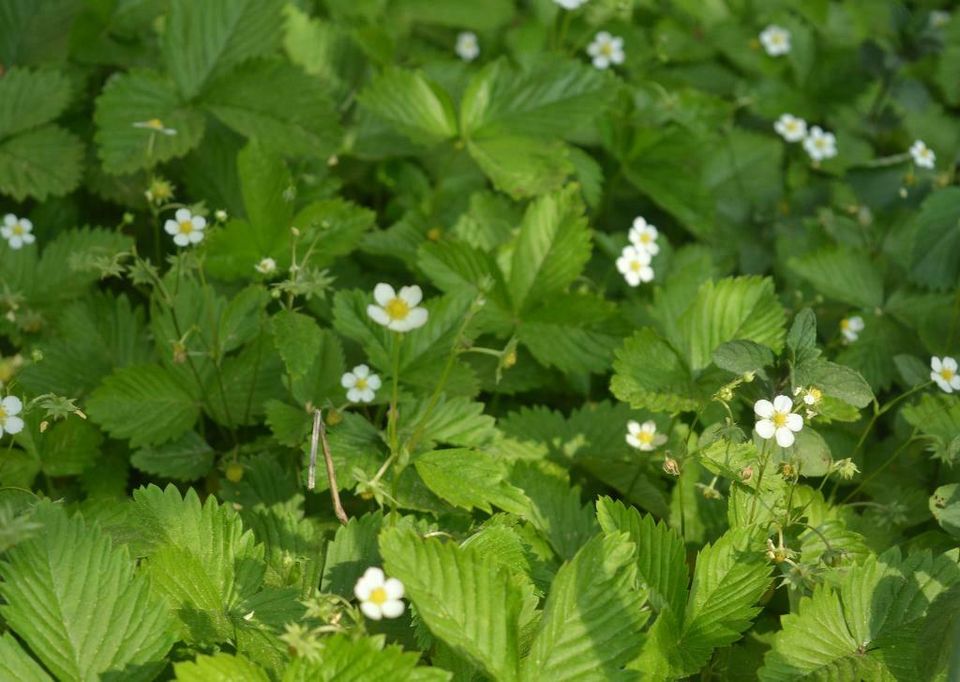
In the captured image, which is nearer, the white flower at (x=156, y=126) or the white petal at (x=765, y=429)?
the white petal at (x=765, y=429)

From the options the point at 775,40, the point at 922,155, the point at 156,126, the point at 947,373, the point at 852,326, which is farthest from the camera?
the point at 775,40

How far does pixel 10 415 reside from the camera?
203 cm

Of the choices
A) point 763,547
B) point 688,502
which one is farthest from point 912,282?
point 763,547

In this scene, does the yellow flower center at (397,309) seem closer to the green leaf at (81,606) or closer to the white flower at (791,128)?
the green leaf at (81,606)

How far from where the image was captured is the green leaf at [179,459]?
2.37m

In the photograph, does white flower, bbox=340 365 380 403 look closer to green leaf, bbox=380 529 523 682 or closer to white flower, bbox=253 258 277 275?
white flower, bbox=253 258 277 275

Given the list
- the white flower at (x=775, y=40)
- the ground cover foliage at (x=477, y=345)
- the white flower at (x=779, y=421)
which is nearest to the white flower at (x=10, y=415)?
the ground cover foliage at (x=477, y=345)

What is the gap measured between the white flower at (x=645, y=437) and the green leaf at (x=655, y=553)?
422mm

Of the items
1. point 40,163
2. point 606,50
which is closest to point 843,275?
point 606,50

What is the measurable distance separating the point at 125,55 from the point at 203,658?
7.57 ft

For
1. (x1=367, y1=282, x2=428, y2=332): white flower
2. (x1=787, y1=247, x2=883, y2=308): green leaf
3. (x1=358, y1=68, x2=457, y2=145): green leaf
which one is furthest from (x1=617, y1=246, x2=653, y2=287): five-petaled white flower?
(x1=367, y1=282, x2=428, y2=332): white flower

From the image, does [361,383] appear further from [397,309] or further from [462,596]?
[462,596]

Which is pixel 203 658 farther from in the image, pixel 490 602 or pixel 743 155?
pixel 743 155

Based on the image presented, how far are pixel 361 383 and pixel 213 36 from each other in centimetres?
137
